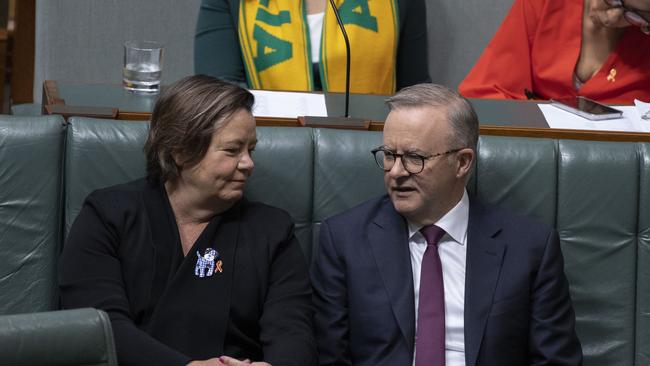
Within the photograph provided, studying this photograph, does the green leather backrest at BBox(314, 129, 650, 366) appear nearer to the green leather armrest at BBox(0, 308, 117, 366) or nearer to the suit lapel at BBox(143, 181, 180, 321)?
the suit lapel at BBox(143, 181, 180, 321)

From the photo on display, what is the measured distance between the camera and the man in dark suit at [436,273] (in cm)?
233

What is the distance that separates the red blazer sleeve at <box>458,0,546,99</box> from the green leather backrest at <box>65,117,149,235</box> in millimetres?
1137

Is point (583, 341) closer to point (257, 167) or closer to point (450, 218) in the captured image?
point (450, 218)

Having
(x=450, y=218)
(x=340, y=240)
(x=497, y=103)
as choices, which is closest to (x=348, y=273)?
(x=340, y=240)

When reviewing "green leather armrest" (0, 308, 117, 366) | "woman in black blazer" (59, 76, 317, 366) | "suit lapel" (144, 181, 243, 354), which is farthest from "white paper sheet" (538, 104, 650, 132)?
"green leather armrest" (0, 308, 117, 366)

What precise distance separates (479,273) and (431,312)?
0.42 ft

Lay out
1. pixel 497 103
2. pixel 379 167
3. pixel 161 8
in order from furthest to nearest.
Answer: pixel 161 8 < pixel 497 103 < pixel 379 167

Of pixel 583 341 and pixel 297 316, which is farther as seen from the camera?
pixel 583 341

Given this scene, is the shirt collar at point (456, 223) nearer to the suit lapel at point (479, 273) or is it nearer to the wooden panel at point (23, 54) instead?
the suit lapel at point (479, 273)

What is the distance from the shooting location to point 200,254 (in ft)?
7.69

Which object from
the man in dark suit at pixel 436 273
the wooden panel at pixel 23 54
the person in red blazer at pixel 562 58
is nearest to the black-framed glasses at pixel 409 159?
the man in dark suit at pixel 436 273

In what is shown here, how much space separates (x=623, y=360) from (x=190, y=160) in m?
1.02

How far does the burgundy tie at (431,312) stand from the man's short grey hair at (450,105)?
0.64ft

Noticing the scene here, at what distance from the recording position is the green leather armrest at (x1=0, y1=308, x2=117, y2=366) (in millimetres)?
1458
